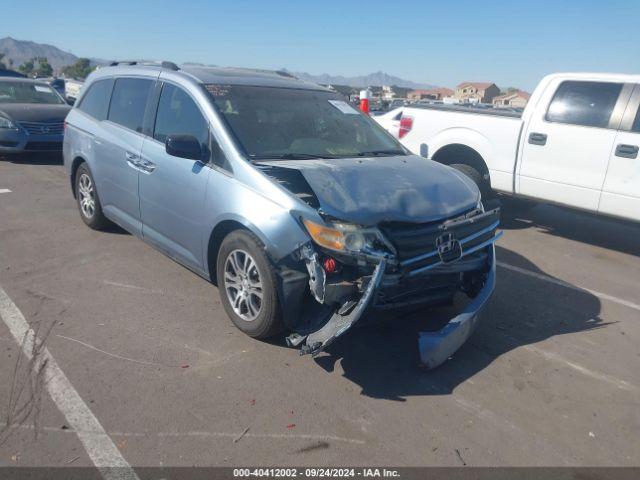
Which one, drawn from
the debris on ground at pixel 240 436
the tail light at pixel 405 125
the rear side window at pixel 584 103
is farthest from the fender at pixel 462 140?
the debris on ground at pixel 240 436

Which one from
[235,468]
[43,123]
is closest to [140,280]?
[235,468]

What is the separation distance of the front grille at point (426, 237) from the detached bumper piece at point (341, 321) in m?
0.24

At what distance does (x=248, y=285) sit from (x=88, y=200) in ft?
10.5

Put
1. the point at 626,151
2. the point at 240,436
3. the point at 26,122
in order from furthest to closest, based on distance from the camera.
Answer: the point at 26,122 → the point at 626,151 → the point at 240,436

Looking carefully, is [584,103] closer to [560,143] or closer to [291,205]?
[560,143]

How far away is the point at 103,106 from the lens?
18.9ft

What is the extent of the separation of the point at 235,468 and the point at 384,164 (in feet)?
8.01

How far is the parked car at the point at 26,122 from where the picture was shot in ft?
34.0

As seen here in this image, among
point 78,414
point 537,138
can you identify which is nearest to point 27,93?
point 537,138

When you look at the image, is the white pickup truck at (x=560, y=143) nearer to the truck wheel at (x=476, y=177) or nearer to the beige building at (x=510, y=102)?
the truck wheel at (x=476, y=177)

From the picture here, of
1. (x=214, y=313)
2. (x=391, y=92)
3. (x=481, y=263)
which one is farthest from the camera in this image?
(x=391, y=92)

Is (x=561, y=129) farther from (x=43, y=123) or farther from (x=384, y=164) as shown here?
(x=43, y=123)

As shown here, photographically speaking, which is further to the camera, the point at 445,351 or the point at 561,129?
the point at 561,129

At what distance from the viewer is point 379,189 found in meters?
3.66
